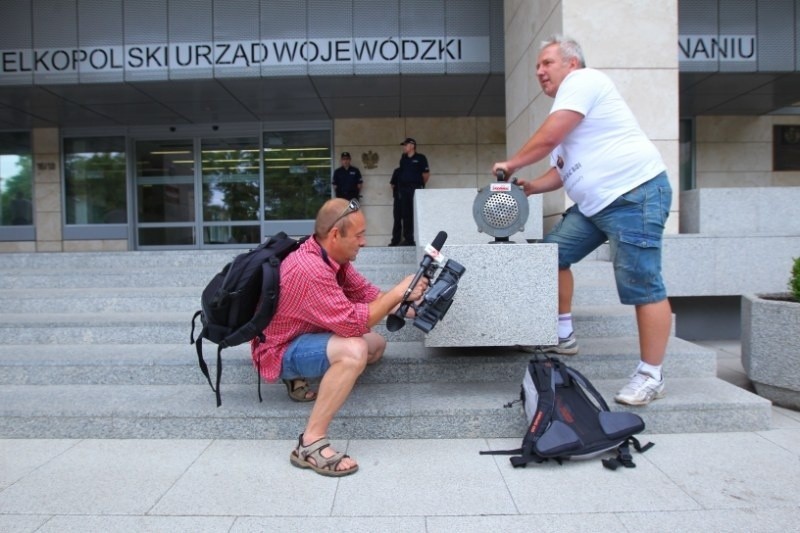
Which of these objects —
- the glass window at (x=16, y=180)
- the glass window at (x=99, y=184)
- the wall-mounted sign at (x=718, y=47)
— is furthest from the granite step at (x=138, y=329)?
the glass window at (x=16, y=180)

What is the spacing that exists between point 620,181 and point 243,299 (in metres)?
2.15

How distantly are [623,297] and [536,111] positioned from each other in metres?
4.10

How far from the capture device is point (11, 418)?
3.27m

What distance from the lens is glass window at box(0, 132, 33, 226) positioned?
11945 millimetres

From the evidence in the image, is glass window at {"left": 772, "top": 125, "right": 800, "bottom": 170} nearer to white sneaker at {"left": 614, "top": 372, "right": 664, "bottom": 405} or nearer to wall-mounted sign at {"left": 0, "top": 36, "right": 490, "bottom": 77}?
wall-mounted sign at {"left": 0, "top": 36, "right": 490, "bottom": 77}

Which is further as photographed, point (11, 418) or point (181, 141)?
point (181, 141)

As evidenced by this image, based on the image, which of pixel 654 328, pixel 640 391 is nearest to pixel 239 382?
pixel 640 391

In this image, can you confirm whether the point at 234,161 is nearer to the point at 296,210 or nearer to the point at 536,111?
the point at 296,210

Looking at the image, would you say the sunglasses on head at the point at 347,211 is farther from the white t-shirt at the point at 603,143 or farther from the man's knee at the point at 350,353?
the white t-shirt at the point at 603,143

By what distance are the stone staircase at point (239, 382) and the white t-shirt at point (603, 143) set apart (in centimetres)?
119

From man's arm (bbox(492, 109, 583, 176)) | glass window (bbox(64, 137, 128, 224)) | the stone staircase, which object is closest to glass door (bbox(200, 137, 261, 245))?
glass window (bbox(64, 137, 128, 224))

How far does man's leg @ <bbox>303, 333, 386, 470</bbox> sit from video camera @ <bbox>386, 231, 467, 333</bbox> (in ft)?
0.91

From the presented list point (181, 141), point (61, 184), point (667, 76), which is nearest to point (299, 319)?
point (667, 76)

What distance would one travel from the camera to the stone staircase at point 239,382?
3191 mm
